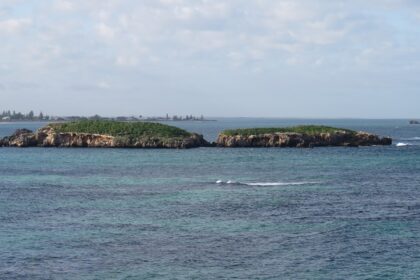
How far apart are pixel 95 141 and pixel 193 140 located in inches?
775

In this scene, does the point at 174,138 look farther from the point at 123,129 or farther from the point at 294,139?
the point at 294,139

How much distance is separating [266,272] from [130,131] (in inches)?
4310

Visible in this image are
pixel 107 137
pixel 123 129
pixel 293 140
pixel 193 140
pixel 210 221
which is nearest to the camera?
pixel 210 221

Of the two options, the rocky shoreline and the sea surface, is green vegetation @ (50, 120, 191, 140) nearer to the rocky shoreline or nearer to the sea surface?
the rocky shoreline

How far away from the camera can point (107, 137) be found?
145m

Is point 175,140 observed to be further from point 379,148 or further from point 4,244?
point 4,244

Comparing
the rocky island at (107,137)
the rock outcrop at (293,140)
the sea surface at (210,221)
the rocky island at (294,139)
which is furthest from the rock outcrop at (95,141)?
the sea surface at (210,221)

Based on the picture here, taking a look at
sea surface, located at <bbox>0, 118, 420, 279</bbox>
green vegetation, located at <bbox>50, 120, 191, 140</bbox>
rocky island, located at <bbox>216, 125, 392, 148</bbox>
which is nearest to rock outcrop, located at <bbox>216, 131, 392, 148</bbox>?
rocky island, located at <bbox>216, 125, 392, 148</bbox>

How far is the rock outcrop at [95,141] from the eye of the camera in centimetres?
14325

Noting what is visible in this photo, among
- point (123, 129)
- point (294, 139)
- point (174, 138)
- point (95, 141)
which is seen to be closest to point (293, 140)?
point (294, 139)

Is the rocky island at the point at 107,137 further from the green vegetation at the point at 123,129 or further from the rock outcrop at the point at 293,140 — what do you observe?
the rock outcrop at the point at 293,140

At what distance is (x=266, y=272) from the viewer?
41.3 meters

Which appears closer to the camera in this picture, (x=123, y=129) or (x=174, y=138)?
(x=174, y=138)

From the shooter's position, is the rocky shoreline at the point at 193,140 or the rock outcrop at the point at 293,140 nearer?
the rocky shoreline at the point at 193,140
